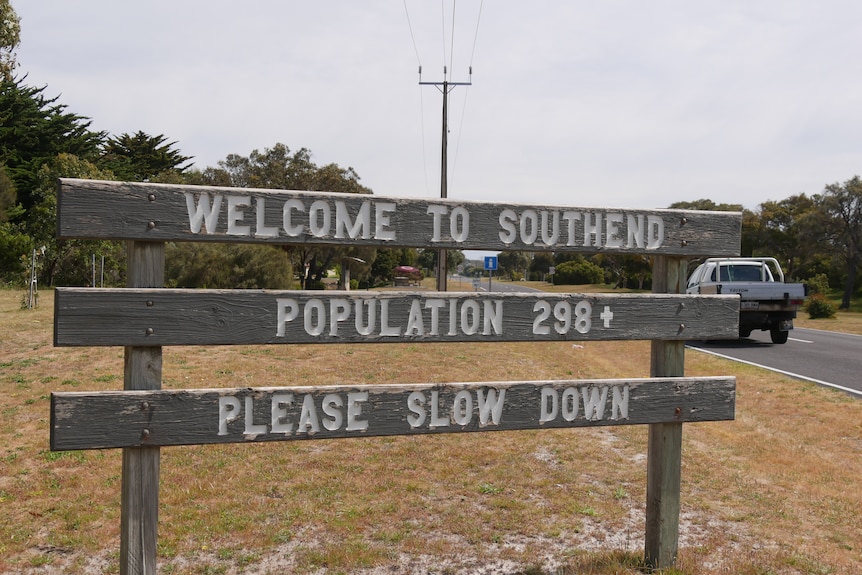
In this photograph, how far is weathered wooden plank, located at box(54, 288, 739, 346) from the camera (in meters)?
3.19

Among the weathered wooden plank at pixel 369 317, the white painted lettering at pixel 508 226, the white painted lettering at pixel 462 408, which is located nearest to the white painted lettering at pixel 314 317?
the weathered wooden plank at pixel 369 317

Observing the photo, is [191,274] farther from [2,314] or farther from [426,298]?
[426,298]

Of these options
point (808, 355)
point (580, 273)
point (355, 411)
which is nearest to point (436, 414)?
point (355, 411)

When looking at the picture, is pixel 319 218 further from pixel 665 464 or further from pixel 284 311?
pixel 665 464

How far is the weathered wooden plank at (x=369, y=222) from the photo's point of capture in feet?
10.4

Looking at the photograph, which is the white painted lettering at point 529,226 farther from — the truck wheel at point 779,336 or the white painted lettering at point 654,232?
the truck wheel at point 779,336

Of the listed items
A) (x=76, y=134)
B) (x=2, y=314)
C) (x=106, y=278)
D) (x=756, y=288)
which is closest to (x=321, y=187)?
(x=106, y=278)

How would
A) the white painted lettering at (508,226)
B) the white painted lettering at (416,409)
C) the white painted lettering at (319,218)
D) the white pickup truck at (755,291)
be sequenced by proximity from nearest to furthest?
1. the white painted lettering at (319,218)
2. the white painted lettering at (416,409)
3. the white painted lettering at (508,226)
4. the white pickup truck at (755,291)

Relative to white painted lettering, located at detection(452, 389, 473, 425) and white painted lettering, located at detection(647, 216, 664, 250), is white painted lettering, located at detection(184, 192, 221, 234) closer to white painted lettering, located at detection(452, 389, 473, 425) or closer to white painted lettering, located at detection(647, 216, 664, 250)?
white painted lettering, located at detection(452, 389, 473, 425)

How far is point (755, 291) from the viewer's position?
52.6 feet

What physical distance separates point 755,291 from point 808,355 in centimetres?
173

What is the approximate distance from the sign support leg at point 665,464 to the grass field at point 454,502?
139 mm

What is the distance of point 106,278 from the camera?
3503cm

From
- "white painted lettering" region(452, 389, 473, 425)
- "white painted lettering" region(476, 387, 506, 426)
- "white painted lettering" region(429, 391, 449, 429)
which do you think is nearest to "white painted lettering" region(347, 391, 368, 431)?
"white painted lettering" region(429, 391, 449, 429)
